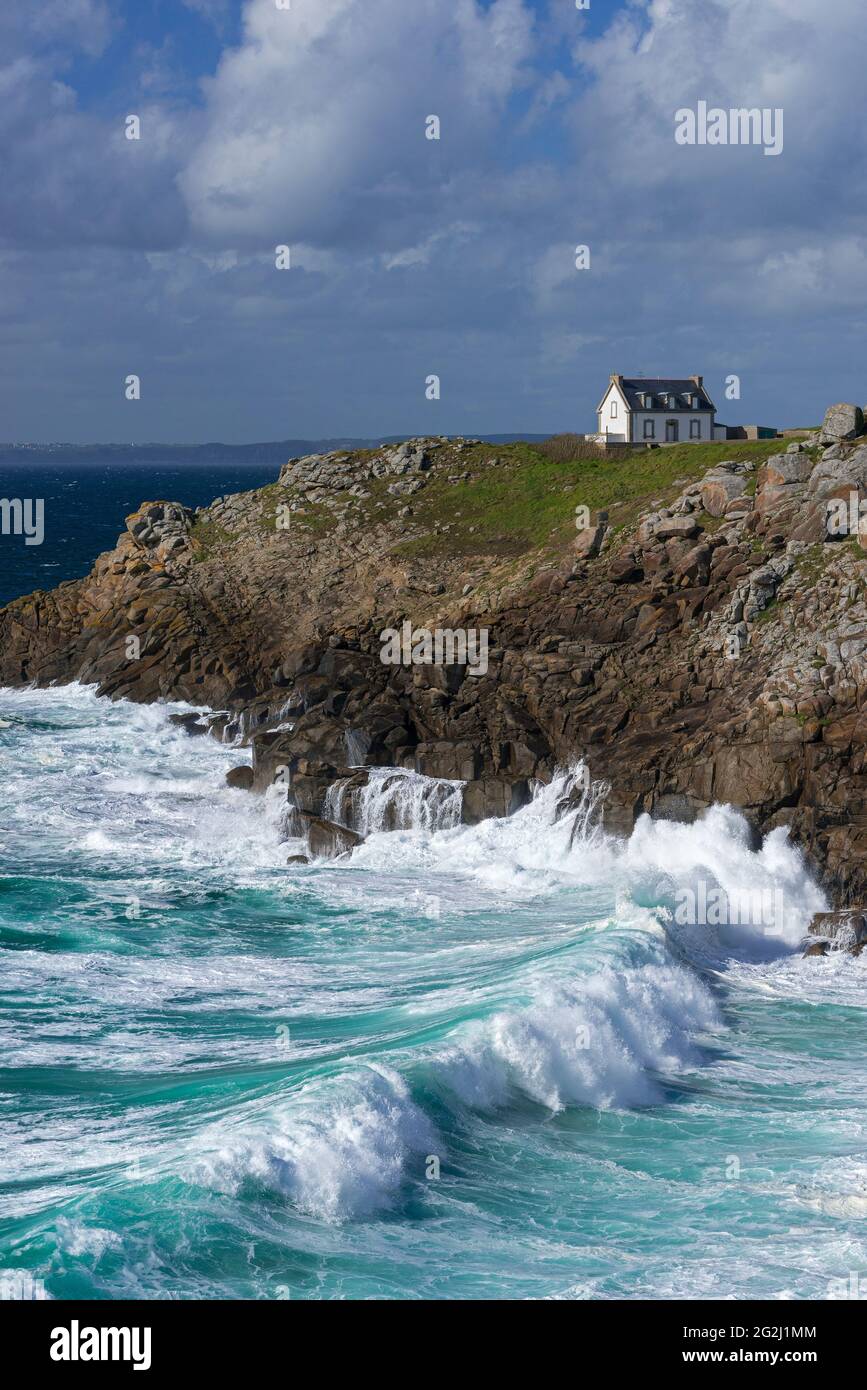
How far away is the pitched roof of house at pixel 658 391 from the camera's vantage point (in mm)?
65375

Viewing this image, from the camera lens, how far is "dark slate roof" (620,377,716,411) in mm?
65375

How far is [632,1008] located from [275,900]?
34.8ft

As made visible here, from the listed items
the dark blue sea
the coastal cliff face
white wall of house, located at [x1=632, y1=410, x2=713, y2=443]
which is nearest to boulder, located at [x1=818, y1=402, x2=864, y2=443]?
the coastal cliff face

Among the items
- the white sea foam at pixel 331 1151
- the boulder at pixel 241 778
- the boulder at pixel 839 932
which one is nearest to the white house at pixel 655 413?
the boulder at pixel 241 778

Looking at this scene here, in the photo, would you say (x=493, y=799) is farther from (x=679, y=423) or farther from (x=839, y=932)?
(x=679, y=423)

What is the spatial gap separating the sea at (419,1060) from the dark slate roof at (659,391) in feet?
106

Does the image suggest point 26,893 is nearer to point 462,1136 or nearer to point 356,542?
point 462,1136

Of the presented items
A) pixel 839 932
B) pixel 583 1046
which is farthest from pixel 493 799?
pixel 583 1046

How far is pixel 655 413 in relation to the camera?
65.2 m

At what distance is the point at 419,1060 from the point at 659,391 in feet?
163

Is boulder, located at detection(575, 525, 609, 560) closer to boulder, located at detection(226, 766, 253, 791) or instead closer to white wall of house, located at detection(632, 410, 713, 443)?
boulder, located at detection(226, 766, 253, 791)

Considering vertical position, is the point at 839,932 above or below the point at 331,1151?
above
